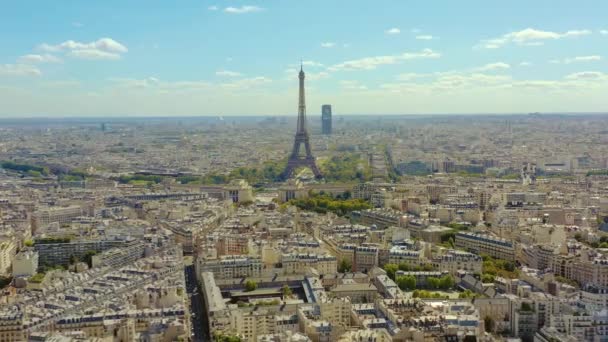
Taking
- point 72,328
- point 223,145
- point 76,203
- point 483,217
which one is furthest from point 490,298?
point 223,145

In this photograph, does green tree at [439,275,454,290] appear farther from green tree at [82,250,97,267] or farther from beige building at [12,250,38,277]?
beige building at [12,250,38,277]

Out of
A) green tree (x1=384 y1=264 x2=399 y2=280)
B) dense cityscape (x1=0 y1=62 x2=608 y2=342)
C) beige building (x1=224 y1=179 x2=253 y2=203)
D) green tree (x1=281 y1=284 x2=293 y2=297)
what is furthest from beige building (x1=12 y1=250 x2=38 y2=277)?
Result: beige building (x1=224 y1=179 x2=253 y2=203)

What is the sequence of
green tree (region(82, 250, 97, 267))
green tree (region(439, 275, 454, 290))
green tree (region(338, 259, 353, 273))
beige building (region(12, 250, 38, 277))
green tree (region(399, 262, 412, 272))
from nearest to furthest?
green tree (region(439, 275, 454, 290)) → green tree (region(399, 262, 412, 272)) → beige building (region(12, 250, 38, 277)) → green tree (region(338, 259, 353, 273)) → green tree (region(82, 250, 97, 267))

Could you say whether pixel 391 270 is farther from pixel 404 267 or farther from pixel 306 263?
pixel 306 263

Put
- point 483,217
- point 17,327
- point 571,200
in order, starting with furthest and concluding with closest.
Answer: point 571,200 < point 483,217 < point 17,327

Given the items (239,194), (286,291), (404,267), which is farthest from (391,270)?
(239,194)

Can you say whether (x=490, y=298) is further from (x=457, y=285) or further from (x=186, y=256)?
(x=186, y=256)
